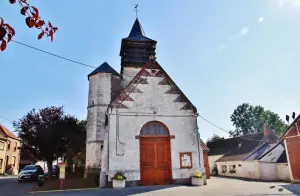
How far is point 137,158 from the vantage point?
14.3 m

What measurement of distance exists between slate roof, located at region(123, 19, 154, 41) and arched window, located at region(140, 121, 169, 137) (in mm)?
12292

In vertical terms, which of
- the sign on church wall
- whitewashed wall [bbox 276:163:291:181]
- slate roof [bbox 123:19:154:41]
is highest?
slate roof [bbox 123:19:154:41]

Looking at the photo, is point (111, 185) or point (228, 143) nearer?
point (111, 185)

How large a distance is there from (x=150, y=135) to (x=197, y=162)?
3.44m

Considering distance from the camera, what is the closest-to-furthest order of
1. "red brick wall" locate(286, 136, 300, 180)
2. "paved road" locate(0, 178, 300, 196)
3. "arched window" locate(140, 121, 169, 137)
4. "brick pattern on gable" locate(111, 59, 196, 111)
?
"paved road" locate(0, 178, 300, 196) → "arched window" locate(140, 121, 169, 137) → "brick pattern on gable" locate(111, 59, 196, 111) → "red brick wall" locate(286, 136, 300, 180)

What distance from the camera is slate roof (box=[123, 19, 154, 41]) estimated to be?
2515 centimetres

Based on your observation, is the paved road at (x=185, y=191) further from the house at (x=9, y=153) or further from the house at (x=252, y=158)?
the house at (x=9, y=153)

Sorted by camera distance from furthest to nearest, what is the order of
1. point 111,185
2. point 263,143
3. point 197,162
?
1. point 263,143
2. point 197,162
3. point 111,185

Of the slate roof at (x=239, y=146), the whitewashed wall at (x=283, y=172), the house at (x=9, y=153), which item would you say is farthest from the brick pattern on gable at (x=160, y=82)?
the house at (x=9, y=153)

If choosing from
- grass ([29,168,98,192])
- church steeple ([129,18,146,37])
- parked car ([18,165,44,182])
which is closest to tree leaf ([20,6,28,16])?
grass ([29,168,98,192])

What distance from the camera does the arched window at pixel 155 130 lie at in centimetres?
1509

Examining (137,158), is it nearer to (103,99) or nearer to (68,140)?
(103,99)

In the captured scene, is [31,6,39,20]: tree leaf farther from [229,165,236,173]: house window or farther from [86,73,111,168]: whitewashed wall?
[229,165,236,173]: house window

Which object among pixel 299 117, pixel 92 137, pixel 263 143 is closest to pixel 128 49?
pixel 92 137
